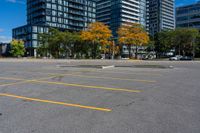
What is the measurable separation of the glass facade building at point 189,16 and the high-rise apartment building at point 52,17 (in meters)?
51.0

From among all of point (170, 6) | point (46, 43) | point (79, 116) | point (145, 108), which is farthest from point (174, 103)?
point (170, 6)

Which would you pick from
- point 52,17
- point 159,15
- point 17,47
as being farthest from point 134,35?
point 159,15

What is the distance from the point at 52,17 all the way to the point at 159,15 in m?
93.9

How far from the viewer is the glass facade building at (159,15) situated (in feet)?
564

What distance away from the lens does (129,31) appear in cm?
6775

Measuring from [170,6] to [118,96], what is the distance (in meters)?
191

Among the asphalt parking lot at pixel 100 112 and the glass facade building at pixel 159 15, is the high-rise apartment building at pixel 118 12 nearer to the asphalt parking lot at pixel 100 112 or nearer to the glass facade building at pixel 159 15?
the glass facade building at pixel 159 15

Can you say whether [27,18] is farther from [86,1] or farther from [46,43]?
[46,43]

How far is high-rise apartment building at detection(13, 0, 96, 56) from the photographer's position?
104 meters

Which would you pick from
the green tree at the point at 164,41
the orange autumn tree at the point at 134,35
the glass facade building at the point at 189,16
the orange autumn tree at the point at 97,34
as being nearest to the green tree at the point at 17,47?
the orange autumn tree at the point at 97,34

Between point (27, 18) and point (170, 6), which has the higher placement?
point (170, 6)

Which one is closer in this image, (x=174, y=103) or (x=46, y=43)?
(x=174, y=103)

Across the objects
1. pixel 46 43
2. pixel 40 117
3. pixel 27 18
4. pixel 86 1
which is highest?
pixel 86 1

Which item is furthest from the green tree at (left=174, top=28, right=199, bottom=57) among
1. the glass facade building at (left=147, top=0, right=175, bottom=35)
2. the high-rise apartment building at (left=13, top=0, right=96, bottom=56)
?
the glass facade building at (left=147, top=0, right=175, bottom=35)
